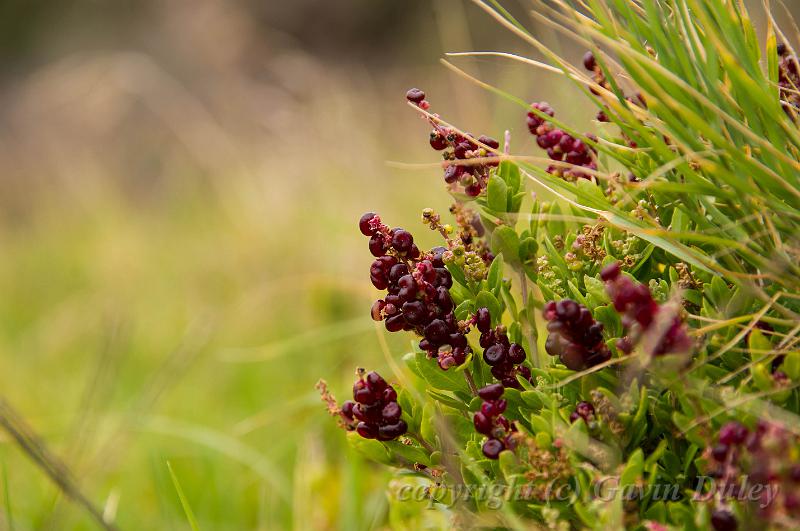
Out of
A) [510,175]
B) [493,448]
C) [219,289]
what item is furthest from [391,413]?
[219,289]

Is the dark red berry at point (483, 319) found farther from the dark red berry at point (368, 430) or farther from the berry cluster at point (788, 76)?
the berry cluster at point (788, 76)

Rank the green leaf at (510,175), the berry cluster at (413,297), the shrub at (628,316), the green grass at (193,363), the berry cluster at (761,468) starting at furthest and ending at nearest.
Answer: the green grass at (193,363)
the green leaf at (510,175)
the berry cluster at (413,297)
the shrub at (628,316)
the berry cluster at (761,468)

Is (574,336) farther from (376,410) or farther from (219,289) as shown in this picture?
(219,289)

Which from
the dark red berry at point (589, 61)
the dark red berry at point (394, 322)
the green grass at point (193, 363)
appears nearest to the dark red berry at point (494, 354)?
the dark red berry at point (394, 322)

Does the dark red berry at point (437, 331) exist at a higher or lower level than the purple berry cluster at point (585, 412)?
higher

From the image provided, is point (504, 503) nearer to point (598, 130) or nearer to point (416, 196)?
point (598, 130)

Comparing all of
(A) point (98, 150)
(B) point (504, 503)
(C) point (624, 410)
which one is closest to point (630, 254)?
(C) point (624, 410)
